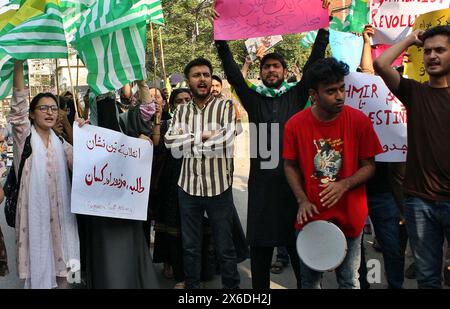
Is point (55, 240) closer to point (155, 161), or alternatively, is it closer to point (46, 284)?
point (46, 284)

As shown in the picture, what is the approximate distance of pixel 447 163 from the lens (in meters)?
2.93

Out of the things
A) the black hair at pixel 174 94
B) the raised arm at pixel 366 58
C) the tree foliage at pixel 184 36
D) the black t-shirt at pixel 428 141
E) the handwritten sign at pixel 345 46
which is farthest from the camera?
the tree foliage at pixel 184 36

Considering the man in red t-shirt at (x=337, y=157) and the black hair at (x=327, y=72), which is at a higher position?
the black hair at (x=327, y=72)

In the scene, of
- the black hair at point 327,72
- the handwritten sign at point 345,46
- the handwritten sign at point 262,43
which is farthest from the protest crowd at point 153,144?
the handwritten sign at point 262,43

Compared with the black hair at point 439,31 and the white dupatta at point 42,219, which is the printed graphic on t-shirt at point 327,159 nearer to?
the black hair at point 439,31

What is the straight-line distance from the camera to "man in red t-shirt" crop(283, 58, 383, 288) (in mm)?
3084

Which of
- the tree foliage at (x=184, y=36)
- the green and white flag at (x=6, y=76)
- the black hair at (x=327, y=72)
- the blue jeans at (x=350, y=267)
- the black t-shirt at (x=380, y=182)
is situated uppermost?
the tree foliage at (x=184, y=36)

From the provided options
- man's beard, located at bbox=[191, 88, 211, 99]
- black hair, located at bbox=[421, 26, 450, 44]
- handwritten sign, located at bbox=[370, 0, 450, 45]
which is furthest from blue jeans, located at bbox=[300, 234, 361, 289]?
handwritten sign, located at bbox=[370, 0, 450, 45]

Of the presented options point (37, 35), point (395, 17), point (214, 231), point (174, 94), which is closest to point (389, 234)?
point (214, 231)

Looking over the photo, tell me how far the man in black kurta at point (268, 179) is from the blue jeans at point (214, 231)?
28 centimetres

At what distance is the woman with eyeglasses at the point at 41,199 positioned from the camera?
3902 millimetres

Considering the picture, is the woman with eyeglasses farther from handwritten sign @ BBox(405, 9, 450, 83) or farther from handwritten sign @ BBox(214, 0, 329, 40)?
handwritten sign @ BBox(405, 9, 450, 83)

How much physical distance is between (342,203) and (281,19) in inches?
66.3

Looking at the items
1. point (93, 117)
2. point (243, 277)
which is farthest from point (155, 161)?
point (243, 277)
